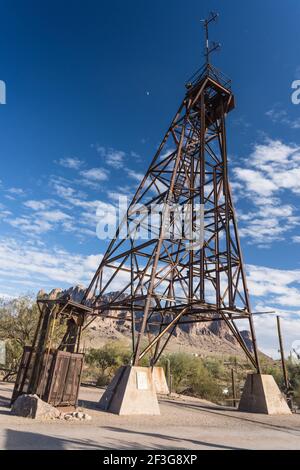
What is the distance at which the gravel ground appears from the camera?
6.15 m

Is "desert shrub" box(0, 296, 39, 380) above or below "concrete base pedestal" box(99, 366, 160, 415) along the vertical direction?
above

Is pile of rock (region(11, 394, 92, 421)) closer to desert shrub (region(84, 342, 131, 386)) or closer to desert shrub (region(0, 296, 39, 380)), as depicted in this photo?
desert shrub (region(0, 296, 39, 380))

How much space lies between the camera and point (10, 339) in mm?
20266

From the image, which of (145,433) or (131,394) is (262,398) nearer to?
(131,394)

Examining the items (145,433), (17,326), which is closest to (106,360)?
(17,326)

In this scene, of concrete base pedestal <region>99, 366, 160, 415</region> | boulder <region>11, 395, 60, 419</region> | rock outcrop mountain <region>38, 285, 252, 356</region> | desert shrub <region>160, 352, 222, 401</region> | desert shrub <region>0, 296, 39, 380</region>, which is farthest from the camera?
rock outcrop mountain <region>38, 285, 252, 356</region>

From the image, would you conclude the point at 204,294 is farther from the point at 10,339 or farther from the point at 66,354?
the point at 10,339

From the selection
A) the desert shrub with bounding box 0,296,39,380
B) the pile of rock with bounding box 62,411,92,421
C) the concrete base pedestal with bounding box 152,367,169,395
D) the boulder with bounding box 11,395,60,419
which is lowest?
the pile of rock with bounding box 62,411,92,421

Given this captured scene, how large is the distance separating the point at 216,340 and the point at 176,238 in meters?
91.3

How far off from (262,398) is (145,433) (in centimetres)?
727

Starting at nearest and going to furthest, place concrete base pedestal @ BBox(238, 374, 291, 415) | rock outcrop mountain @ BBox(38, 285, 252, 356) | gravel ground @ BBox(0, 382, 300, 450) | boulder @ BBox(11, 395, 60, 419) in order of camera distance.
A: gravel ground @ BBox(0, 382, 300, 450) → boulder @ BBox(11, 395, 60, 419) → concrete base pedestal @ BBox(238, 374, 291, 415) → rock outcrop mountain @ BBox(38, 285, 252, 356)

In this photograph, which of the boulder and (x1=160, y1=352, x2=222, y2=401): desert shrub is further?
(x1=160, y1=352, x2=222, y2=401): desert shrub

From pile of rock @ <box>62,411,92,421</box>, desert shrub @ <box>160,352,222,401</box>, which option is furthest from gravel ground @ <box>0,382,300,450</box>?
desert shrub @ <box>160,352,222,401</box>

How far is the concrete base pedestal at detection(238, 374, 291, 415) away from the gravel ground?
2.17 metres
